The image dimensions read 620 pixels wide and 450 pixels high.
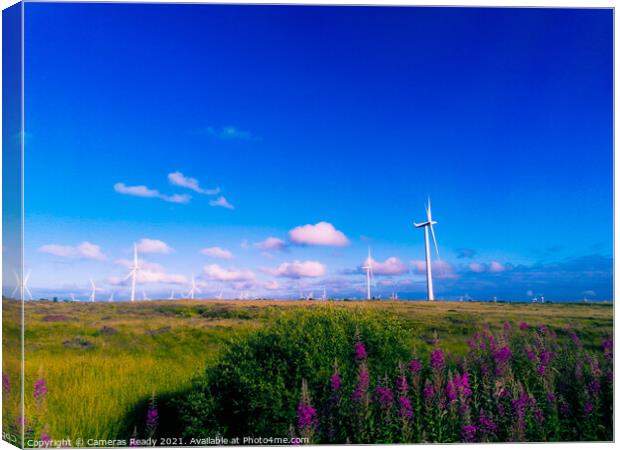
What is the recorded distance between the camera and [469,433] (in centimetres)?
844

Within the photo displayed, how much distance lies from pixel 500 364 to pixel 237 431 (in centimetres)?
407

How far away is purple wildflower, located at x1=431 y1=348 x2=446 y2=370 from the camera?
8.78 m

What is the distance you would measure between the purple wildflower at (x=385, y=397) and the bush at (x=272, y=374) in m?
0.48

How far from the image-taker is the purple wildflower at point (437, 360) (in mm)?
8781

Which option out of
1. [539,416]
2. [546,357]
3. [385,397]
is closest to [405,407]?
[385,397]

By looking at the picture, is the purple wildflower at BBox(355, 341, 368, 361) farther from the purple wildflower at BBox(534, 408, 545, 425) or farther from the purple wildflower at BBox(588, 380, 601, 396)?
the purple wildflower at BBox(588, 380, 601, 396)

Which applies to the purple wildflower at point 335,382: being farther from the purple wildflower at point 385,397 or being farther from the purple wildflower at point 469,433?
the purple wildflower at point 469,433

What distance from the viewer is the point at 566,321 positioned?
1034 cm

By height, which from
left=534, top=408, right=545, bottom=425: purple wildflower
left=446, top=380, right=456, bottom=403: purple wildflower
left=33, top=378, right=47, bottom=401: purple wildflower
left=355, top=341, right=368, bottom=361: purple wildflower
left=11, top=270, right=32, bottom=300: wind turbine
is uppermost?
left=11, top=270, right=32, bottom=300: wind turbine

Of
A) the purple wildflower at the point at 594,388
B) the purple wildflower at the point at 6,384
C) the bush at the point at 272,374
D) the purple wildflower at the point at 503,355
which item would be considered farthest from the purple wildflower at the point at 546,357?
the purple wildflower at the point at 6,384

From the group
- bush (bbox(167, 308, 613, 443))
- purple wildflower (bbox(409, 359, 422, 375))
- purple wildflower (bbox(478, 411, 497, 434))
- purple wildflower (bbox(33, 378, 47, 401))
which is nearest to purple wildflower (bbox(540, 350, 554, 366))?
bush (bbox(167, 308, 613, 443))

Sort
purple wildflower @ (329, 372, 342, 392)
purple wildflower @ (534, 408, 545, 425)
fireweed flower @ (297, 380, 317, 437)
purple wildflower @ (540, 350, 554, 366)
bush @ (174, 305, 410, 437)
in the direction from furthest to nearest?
purple wildflower @ (540, 350, 554, 366)
purple wildflower @ (534, 408, 545, 425)
bush @ (174, 305, 410, 437)
purple wildflower @ (329, 372, 342, 392)
fireweed flower @ (297, 380, 317, 437)

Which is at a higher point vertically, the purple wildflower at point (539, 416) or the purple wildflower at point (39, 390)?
the purple wildflower at point (39, 390)

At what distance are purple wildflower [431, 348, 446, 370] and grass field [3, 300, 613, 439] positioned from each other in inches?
21.9
